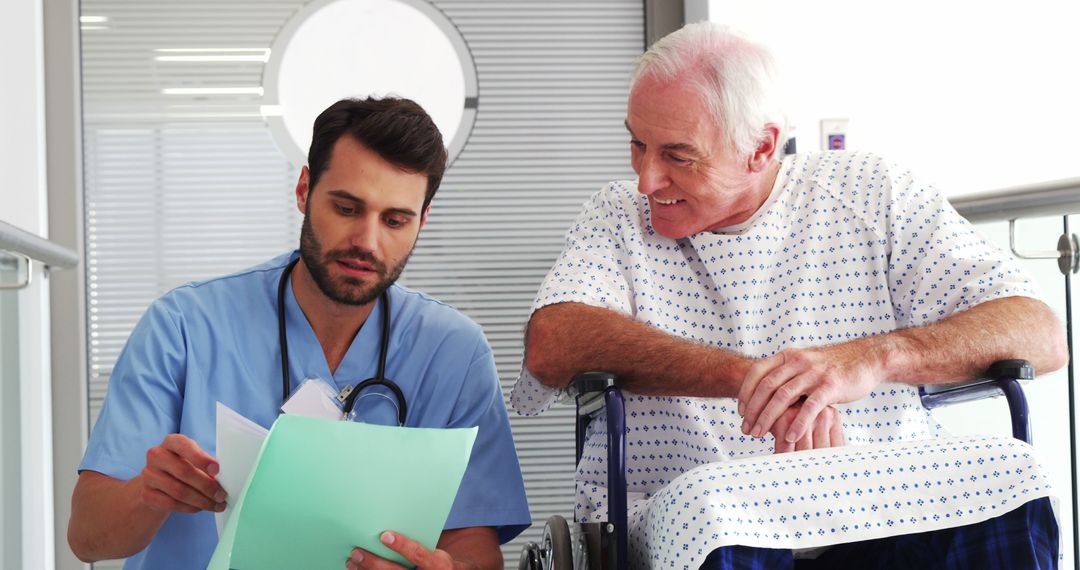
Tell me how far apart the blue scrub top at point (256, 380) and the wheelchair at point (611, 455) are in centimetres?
19

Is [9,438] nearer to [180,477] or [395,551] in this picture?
[180,477]

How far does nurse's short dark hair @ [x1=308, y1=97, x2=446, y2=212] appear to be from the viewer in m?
1.69

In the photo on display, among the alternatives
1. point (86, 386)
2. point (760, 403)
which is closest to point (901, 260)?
point (760, 403)

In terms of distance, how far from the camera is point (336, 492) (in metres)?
1.29

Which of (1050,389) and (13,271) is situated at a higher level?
(13,271)

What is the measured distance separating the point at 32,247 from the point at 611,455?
135 centimetres

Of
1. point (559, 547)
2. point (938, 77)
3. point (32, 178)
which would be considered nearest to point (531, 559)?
point (559, 547)

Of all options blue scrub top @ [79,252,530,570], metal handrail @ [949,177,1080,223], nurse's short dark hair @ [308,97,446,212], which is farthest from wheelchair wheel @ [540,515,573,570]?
metal handrail @ [949,177,1080,223]

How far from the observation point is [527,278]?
10.4 feet

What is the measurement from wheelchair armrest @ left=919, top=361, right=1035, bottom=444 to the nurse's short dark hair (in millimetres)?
856

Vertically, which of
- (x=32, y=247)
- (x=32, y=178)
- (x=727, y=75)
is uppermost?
(x=727, y=75)

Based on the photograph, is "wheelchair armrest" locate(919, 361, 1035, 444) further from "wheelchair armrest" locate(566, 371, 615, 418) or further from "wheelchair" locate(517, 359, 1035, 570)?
"wheelchair armrest" locate(566, 371, 615, 418)

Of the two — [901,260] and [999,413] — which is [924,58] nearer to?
[999,413]

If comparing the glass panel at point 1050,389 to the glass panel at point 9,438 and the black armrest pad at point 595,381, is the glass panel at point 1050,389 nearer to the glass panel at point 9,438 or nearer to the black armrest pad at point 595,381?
the black armrest pad at point 595,381
